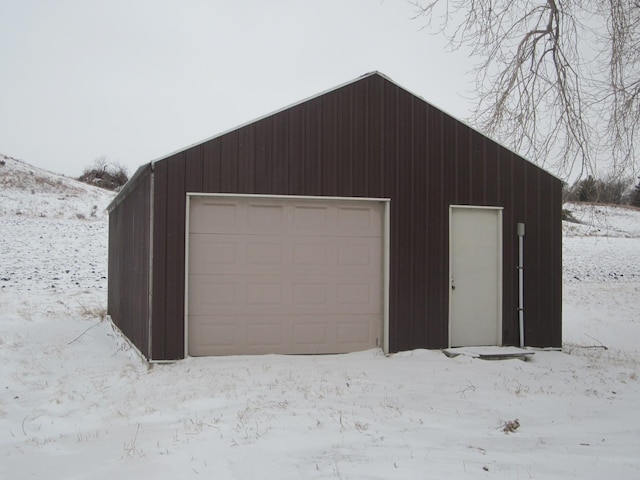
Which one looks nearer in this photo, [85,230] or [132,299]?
[132,299]

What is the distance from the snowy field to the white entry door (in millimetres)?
868

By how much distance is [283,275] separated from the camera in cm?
815

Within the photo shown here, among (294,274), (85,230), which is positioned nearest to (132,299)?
(294,274)

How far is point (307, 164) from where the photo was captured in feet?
26.7

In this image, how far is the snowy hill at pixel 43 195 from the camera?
29.1m

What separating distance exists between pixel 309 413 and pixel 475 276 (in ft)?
14.7

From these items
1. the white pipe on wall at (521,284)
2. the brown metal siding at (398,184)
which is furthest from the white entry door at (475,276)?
the white pipe on wall at (521,284)

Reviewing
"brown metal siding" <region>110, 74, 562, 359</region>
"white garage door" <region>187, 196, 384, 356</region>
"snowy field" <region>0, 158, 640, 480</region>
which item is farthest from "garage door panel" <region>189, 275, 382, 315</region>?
"snowy field" <region>0, 158, 640, 480</region>

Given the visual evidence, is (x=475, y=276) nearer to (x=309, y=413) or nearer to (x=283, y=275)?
(x=283, y=275)

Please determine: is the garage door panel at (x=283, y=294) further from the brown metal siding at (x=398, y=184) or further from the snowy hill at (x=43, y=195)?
the snowy hill at (x=43, y=195)

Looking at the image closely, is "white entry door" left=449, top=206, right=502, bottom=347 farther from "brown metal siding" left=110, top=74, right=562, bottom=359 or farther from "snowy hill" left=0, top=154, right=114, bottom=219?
"snowy hill" left=0, top=154, right=114, bottom=219

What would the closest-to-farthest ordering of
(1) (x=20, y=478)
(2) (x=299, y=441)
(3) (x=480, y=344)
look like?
(1) (x=20, y=478)
(2) (x=299, y=441)
(3) (x=480, y=344)

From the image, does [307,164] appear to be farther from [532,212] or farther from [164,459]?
[164,459]

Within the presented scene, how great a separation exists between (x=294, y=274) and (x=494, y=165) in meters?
3.61
